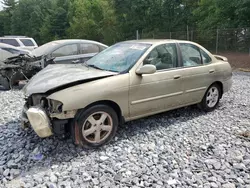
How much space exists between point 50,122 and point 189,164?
1901mm

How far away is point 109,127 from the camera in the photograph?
3602 mm

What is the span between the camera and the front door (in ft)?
12.6

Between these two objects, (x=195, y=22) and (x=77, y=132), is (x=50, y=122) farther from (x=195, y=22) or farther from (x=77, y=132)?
(x=195, y=22)

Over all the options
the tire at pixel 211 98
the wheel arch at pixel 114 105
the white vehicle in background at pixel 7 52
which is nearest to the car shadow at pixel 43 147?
the wheel arch at pixel 114 105

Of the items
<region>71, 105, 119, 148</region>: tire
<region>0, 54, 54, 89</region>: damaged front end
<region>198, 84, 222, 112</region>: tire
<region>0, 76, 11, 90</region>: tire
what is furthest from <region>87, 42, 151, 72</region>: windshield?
<region>0, 76, 11, 90</region>: tire

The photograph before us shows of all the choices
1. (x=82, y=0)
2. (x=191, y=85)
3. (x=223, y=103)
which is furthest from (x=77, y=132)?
(x=82, y=0)

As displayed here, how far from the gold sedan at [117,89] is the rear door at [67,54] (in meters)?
3.59

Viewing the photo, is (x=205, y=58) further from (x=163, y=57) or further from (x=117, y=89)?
(x=117, y=89)

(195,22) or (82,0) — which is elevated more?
(82,0)

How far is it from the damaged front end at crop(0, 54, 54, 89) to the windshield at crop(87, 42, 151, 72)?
3514 mm

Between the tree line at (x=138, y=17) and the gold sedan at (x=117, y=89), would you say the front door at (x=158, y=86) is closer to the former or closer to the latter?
the gold sedan at (x=117, y=89)

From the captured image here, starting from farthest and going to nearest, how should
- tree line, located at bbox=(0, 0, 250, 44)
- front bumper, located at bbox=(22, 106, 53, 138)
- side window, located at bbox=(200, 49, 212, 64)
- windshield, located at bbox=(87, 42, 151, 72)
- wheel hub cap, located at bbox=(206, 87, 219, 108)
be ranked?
tree line, located at bbox=(0, 0, 250, 44) → wheel hub cap, located at bbox=(206, 87, 219, 108) → side window, located at bbox=(200, 49, 212, 64) → windshield, located at bbox=(87, 42, 151, 72) → front bumper, located at bbox=(22, 106, 53, 138)

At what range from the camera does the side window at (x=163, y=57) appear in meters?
4.13

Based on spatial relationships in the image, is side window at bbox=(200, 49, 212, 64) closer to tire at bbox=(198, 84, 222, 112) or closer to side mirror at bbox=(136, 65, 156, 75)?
tire at bbox=(198, 84, 222, 112)
